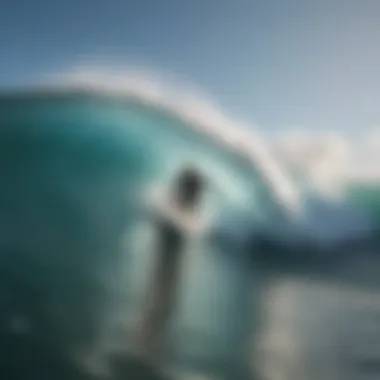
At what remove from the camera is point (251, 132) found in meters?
1.32

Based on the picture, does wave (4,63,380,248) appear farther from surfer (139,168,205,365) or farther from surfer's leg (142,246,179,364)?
surfer's leg (142,246,179,364)

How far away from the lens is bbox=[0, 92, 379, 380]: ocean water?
1.29 metres

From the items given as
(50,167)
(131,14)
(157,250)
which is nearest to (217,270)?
(157,250)

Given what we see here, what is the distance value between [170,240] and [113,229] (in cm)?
12

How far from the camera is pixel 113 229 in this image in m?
1.32

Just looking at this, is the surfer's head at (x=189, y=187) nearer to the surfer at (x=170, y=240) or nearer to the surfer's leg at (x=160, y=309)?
the surfer at (x=170, y=240)

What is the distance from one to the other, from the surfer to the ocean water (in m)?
0.02

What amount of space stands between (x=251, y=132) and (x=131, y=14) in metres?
0.36

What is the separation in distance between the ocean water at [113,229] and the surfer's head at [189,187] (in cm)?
2

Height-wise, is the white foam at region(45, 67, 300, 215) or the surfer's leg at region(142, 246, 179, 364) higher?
the white foam at region(45, 67, 300, 215)

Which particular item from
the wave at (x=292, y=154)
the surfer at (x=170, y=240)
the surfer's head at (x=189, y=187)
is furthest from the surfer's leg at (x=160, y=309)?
the wave at (x=292, y=154)

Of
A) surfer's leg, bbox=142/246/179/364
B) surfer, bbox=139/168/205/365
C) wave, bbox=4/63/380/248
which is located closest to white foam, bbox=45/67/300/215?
wave, bbox=4/63/380/248

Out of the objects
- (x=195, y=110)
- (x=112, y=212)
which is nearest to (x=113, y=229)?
(x=112, y=212)

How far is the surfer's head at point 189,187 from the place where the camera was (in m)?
1.32
